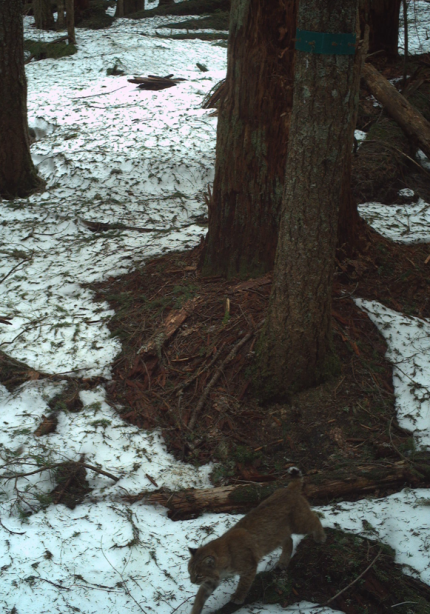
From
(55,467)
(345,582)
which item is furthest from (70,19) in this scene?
(345,582)

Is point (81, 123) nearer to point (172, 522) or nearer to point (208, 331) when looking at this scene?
point (208, 331)

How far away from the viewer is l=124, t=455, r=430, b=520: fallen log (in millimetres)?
3576

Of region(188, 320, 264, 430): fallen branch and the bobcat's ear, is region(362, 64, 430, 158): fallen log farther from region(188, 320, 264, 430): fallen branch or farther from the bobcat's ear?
the bobcat's ear

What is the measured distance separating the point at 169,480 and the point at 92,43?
44.1 ft

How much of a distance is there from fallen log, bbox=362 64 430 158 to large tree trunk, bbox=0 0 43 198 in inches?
212

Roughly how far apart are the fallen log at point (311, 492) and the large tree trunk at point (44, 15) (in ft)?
56.8

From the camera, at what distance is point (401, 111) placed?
8414 millimetres

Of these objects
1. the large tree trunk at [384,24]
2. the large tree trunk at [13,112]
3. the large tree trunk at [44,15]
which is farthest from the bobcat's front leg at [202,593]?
the large tree trunk at [44,15]

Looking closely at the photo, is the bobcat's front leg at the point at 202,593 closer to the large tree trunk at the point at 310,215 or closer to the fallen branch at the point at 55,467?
the fallen branch at the point at 55,467

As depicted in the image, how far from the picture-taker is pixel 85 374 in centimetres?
483

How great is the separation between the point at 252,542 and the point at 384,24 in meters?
11.1

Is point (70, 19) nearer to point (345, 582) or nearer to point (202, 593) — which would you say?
point (202, 593)

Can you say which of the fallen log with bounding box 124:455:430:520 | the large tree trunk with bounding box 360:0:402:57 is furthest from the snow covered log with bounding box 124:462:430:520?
the large tree trunk with bounding box 360:0:402:57

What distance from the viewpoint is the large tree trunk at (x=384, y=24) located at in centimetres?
1091
